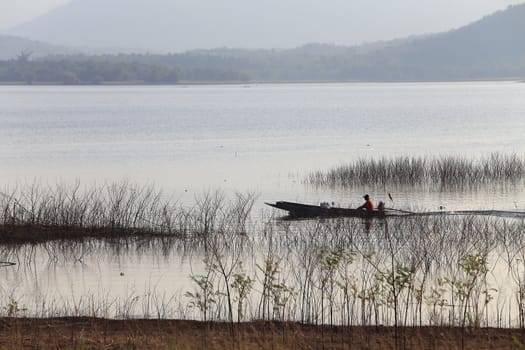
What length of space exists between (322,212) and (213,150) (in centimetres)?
2989

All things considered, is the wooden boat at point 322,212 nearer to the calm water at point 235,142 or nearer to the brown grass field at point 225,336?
the calm water at point 235,142

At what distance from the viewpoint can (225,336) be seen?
12.3 m

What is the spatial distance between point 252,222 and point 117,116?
70918 mm

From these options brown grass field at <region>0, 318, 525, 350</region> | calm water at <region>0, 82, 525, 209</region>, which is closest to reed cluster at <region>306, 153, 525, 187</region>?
calm water at <region>0, 82, 525, 209</region>

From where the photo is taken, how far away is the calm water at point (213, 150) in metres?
19.4

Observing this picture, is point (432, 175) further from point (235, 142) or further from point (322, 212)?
point (235, 142)

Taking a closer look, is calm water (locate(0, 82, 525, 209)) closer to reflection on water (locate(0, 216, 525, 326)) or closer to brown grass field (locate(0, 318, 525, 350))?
reflection on water (locate(0, 216, 525, 326))

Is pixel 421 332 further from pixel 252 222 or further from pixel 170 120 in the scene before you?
pixel 170 120

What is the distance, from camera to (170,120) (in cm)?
8600

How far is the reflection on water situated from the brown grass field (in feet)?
1.21

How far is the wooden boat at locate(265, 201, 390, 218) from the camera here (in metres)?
23.8

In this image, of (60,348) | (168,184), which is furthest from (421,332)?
(168,184)

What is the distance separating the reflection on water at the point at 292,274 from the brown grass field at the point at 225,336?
1.21 ft

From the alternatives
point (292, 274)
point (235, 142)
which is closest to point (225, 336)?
point (292, 274)
